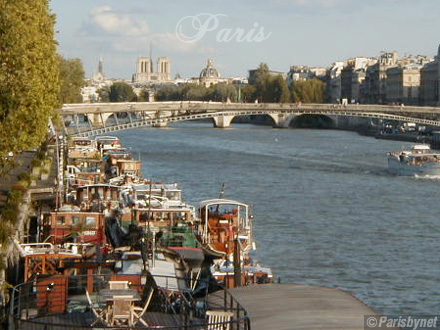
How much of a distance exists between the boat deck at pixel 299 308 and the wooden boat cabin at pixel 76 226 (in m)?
5.11

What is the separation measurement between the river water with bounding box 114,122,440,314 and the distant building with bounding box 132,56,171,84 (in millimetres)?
142779

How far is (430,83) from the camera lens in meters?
79.7

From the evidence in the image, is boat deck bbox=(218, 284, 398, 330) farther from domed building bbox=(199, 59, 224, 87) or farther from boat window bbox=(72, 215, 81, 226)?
domed building bbox=(199, 59, 224, 87)

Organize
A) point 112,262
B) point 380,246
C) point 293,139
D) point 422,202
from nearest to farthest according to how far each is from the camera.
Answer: point 112,262
point 380,246
point 422,202
point 293,139

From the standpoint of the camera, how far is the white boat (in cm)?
3186

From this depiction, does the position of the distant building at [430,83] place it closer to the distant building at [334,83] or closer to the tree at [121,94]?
the distant building at [334,83]

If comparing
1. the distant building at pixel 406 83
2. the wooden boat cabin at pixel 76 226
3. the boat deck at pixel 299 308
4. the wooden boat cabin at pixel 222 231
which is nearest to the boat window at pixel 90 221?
the wooden boat cabin at pixel 76 226

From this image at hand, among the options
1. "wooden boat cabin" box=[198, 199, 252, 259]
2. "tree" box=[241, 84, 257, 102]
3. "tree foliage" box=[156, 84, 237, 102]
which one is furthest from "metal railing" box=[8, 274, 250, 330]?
"tree foliage" box=[156, 84, 237, 102]

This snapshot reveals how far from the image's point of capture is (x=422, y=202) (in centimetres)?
2406

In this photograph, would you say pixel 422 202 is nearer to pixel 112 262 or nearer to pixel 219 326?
pixel 112 262

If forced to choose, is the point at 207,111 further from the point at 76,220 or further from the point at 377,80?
the point at 377,80

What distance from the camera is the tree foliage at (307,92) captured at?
8175 centimetres

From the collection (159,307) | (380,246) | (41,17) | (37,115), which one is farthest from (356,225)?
(159,307)

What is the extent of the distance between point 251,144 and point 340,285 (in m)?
33.4
